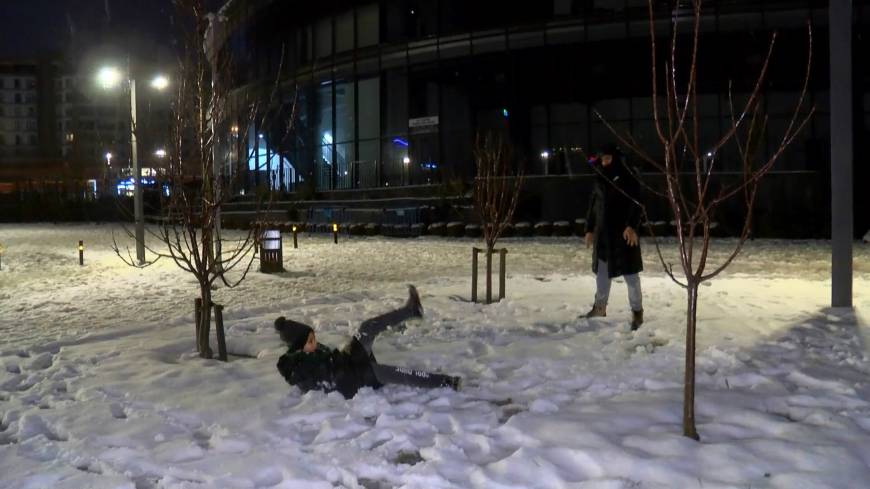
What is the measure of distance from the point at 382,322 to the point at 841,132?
576 centimetres

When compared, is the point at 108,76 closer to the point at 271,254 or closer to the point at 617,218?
the point at 271,254

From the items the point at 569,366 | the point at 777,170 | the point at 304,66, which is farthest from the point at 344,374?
the point at 304,66

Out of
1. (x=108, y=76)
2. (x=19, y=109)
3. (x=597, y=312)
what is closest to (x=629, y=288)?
(x=597, y=312)

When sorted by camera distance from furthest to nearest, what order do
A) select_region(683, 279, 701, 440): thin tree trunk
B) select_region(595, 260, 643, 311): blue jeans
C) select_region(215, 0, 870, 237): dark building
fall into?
select_region(215, 0, 870, 237): dark building < select_region(595, 260, 643, 311): blue jeans < select_region(683, 279, 701, 440): thin tree trunk

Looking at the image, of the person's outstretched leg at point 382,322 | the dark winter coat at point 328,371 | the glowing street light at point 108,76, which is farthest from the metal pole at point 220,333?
the glowing street light at point 108,76

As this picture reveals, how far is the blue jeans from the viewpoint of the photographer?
7070 millimetres

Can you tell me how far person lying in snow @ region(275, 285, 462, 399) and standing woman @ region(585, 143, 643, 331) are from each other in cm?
263

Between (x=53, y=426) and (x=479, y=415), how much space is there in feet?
9.16

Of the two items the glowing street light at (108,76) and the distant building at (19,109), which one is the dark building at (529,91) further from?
the distant building at (19,109)

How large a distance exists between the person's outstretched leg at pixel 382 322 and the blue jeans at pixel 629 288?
1982mm

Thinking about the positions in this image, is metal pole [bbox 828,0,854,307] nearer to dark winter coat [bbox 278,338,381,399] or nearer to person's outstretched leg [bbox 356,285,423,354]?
person's outstretched leg [bbox 356,285,423,354]

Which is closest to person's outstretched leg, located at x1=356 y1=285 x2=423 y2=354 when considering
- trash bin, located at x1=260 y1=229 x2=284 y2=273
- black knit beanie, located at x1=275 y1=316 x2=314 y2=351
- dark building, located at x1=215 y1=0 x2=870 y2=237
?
black knit beanie, located at x1=275 y1=316 x2=314 y2=351

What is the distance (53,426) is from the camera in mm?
4602

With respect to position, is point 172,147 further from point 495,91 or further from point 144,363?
point 495,91
